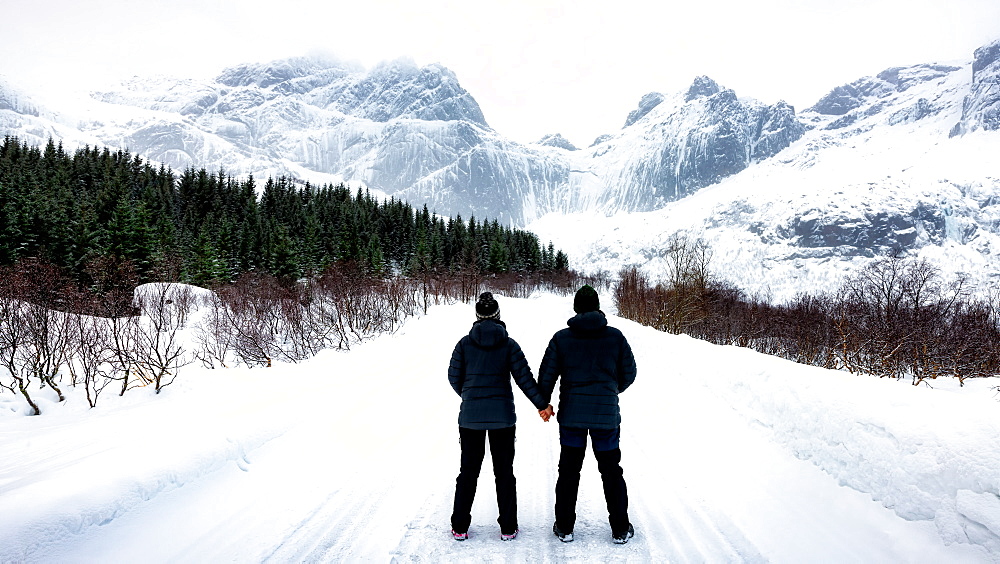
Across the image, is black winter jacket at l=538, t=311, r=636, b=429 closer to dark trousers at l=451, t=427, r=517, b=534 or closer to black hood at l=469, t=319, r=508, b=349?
black hood at l=469, t=319, r=508, b=349

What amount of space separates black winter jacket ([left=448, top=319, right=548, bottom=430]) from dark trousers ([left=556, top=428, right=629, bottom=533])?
568mm

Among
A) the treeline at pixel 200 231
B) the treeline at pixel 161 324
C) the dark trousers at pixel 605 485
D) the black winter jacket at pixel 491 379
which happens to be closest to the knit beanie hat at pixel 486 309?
the black winter jacket at pixel 491 379

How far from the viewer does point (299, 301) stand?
3070cm

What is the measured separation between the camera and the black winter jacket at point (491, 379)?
154 inches

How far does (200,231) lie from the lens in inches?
2032

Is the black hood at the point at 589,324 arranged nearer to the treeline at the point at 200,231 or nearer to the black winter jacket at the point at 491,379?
the black winter jacket at the point at 491,379

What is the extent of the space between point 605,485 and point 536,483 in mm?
1605

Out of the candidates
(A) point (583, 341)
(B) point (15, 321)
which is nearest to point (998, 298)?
(A) point (583, 341)

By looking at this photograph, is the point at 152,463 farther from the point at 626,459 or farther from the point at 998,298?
the point at 998,298

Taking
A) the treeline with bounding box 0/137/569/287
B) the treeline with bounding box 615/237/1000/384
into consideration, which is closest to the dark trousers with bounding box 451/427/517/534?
the treeline with bounding box 615/237/1000/384

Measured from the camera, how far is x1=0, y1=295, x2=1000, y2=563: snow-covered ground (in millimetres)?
3635

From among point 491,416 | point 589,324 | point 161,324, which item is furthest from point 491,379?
point 161,324

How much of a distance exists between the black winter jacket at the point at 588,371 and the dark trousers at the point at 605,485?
0.97 ft

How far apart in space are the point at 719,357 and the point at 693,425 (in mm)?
1883
